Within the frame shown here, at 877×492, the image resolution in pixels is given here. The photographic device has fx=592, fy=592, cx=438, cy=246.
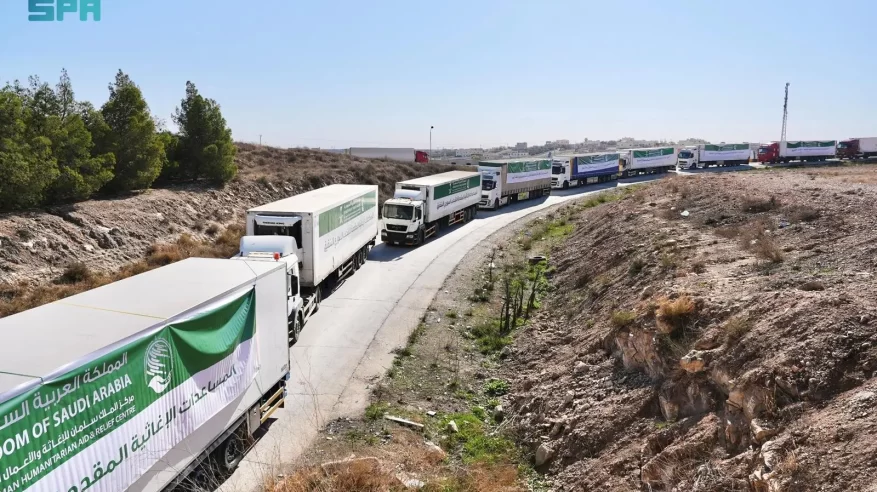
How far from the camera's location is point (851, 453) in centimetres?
694

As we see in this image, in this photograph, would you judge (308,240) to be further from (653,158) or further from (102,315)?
(653,158)

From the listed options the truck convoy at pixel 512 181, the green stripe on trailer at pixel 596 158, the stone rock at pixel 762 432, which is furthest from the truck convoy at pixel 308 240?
the green stripe on trailer at pixel 596 158

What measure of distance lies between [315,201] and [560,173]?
131 feet

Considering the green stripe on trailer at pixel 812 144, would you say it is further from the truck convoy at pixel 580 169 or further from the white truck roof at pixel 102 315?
the white truck roof at pixel 102 315

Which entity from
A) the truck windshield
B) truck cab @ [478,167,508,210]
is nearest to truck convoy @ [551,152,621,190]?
truck cab @ [478,167,508,210]

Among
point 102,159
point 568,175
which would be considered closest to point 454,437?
point 102,159

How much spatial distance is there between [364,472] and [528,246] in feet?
76.9

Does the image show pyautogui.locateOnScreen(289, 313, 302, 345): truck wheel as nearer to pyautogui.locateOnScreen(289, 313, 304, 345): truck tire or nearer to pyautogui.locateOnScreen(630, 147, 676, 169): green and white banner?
pyautogui.locateOnScreen(289, 313, 304, 345): truck tire

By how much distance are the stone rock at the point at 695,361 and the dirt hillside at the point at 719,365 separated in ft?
0.10

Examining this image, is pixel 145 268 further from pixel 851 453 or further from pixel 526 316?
pixel 851 453

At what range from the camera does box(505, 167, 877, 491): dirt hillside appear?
7.81 m

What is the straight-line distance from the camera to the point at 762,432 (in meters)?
8.12

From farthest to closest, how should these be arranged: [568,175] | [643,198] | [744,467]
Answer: [568,175] < [643,198] < [744,467]

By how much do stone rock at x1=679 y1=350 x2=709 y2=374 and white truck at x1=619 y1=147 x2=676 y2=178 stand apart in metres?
57.7
